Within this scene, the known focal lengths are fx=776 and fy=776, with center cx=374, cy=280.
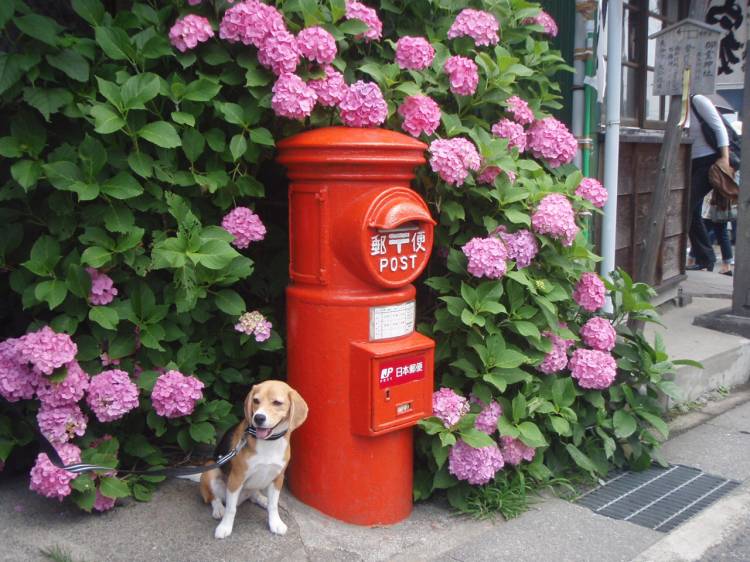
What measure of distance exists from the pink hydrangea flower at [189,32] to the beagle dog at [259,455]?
141cm

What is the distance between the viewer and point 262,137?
130 inches

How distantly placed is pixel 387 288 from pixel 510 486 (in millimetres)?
1230

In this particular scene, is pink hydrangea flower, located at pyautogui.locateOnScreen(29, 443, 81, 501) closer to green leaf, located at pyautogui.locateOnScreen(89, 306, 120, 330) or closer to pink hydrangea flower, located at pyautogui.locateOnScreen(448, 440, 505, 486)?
green leaf, located at pyautogui.locateOnScreen(89, 306, 120, 330)

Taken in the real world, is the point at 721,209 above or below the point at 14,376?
above

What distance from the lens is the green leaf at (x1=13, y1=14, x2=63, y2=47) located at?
Answer: 2.82m

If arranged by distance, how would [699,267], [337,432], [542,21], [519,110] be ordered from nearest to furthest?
[337,432] → [519,110] → [542,21] → [699,267]

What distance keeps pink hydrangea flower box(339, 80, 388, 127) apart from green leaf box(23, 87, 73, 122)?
1123 mm

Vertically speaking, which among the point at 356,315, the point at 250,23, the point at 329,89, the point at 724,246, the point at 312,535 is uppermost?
the point at 250,23

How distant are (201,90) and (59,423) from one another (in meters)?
1.44

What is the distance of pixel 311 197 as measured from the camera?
10.8 ft

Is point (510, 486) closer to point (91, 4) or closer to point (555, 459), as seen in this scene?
point (555, 459)

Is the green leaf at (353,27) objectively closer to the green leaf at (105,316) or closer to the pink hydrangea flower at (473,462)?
the green leaf at (105,316)

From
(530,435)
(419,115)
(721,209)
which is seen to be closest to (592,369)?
(530,435)

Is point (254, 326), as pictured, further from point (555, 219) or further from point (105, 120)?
point (555, 219)
